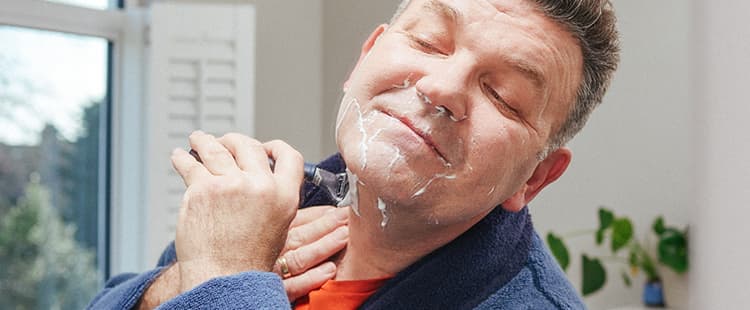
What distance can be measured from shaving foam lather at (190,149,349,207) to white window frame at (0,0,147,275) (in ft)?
4.88

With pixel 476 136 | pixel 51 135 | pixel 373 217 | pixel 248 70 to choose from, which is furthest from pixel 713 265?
pixel 51 135

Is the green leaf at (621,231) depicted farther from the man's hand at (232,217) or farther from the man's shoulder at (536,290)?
the man's hand at (232,217)

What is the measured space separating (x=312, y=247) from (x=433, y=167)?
0.24m

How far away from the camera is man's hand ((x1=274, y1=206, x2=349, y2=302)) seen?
1.00 m

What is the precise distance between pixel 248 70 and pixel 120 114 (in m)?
0.51

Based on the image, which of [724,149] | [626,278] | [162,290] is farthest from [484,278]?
[626,278]

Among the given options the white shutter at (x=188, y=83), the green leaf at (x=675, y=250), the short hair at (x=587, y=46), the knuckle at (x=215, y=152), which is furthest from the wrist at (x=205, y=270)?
the green leaf at (x=675, y=250)

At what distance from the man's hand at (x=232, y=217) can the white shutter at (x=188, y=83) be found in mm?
1245

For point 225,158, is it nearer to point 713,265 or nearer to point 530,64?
point 530,64

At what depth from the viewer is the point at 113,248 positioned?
243cm

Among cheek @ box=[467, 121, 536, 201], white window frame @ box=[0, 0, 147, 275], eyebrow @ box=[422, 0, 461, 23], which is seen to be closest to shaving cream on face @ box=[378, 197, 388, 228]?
cheek @ box=[467, 121, 536, 201]

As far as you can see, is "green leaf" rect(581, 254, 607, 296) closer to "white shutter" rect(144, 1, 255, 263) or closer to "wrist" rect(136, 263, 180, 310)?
"white shutter" rect(144, 1, 255, 263)

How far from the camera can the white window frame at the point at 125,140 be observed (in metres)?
2.38

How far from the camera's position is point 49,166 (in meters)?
2.22
